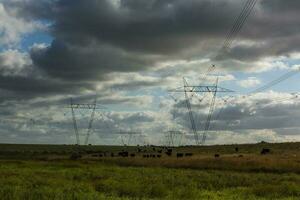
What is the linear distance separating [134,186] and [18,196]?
1411 centimetres

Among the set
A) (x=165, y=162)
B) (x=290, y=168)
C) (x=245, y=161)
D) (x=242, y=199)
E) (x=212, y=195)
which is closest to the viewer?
(x=242, y=199)

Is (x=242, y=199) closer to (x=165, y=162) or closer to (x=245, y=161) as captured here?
(x=245, y=161)

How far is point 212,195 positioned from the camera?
38.8m

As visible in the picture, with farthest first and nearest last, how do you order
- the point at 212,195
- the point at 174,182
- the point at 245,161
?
1. the point at 245,161
2. the point at 174,182
3. the point at 212,195

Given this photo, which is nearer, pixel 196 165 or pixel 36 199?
pixel 36 199

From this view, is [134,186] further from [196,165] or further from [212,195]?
[196,165]

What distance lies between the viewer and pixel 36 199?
28828 millimetres

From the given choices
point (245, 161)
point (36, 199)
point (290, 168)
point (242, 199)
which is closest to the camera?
point (36, 199)

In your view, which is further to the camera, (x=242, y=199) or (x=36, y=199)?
(x=242, y=199)

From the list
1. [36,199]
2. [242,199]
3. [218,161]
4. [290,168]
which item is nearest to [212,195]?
[242,199]

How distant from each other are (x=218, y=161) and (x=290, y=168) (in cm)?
1826

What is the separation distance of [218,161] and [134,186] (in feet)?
180

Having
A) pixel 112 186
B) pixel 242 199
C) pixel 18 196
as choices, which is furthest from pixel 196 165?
pixel 18 196

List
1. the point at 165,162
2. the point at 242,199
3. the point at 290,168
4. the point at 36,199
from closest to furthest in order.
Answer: the point at 36,199, the point at 242,199, the point at 290,168, the point at 165,162
